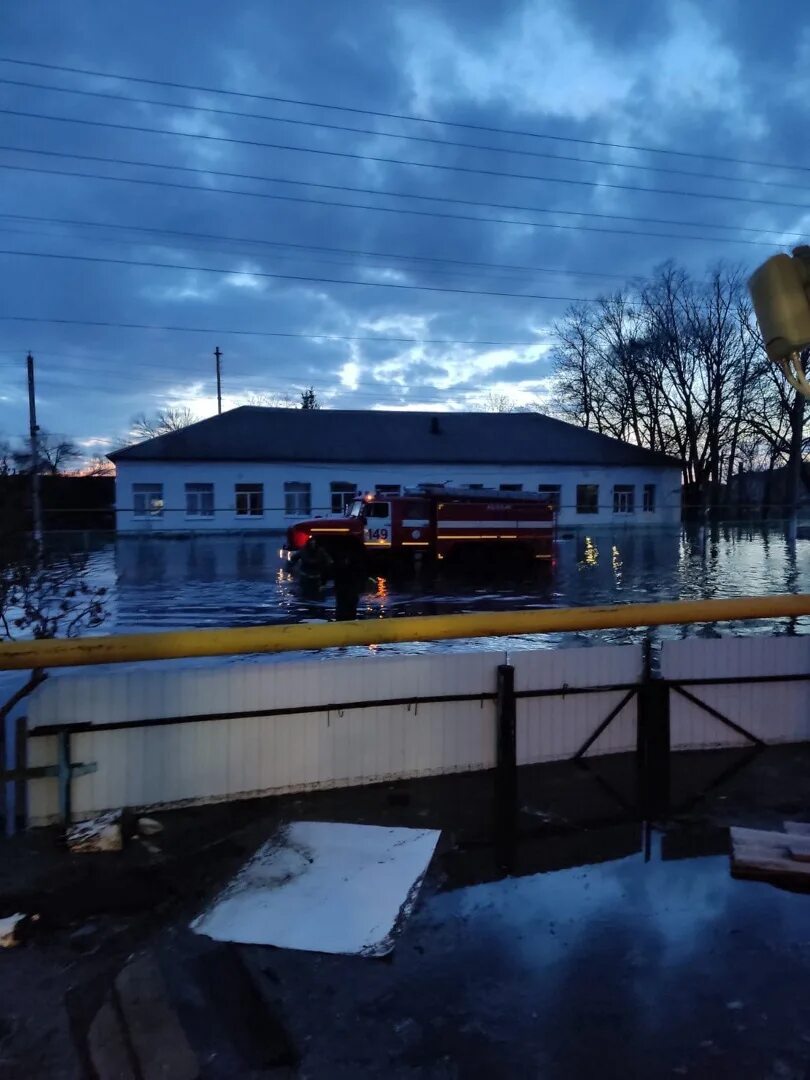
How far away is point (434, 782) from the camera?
6.00 meters

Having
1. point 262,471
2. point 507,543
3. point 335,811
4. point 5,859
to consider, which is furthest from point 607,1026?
point 262,471

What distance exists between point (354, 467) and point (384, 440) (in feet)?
11.0

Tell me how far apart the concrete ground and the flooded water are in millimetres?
7305

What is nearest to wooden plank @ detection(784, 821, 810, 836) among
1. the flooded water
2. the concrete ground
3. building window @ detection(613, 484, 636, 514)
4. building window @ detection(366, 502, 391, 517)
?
the concrete ground

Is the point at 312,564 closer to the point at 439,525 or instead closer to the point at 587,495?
the point at 439,525

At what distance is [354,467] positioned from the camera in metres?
46.8

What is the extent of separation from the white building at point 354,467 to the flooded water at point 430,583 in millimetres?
10590

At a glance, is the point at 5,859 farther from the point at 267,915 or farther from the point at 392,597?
the point at 392,597

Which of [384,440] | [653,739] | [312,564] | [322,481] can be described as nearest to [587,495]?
[384,440]

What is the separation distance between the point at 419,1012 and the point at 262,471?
43413 millimetres

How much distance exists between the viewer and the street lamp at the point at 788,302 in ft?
13.9

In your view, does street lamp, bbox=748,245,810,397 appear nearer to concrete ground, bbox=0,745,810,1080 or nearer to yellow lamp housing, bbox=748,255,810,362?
yellow lamp housing, bbox=748,255,810,362

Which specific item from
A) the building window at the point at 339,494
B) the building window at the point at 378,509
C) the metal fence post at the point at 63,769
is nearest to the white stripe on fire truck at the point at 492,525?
the building window at the point at 378,509

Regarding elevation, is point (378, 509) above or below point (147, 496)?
below
